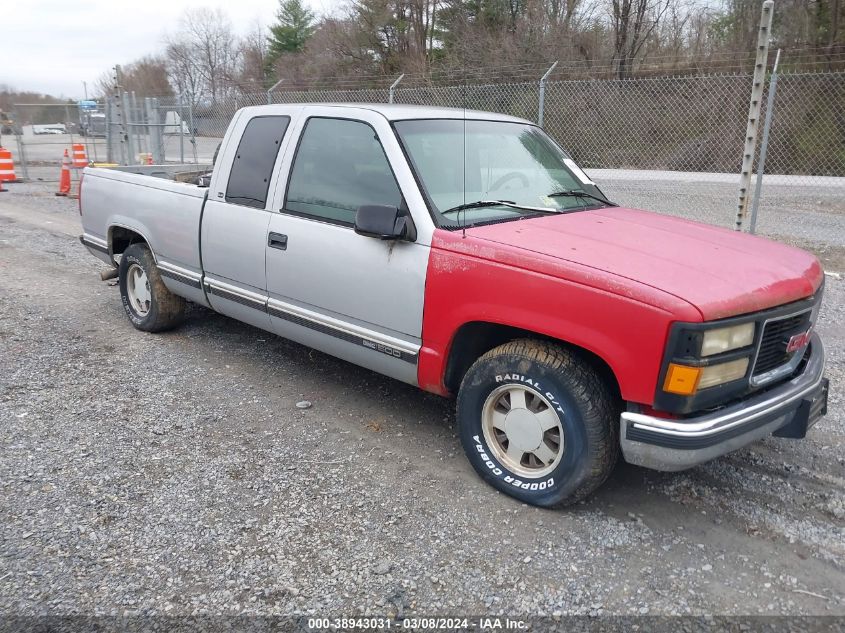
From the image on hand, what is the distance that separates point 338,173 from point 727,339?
7.87 ft

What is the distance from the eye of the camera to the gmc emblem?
10.4ft

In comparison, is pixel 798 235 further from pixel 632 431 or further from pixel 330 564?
pixel 330 564

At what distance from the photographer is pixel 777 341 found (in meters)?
3.10

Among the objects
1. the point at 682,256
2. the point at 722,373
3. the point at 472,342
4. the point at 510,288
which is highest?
the point at 682,256

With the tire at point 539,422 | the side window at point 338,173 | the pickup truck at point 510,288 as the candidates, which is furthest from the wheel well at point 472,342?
the side window at point 338,173

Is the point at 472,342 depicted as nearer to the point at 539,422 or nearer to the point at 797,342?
the point at 539,422

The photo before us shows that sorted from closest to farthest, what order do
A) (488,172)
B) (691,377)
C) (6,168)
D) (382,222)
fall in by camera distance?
(691,377) < (382,222) < (488,172) < (6,168)

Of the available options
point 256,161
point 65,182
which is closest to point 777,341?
point 256,161

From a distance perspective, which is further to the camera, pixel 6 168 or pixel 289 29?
pixel 289 29

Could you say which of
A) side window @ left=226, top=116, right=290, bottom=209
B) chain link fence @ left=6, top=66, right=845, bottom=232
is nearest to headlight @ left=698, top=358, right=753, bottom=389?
side window @ left=226, top=116, right=290, bottom=209

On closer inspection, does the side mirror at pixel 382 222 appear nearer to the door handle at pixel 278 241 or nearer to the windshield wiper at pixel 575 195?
the door handle at pixel 278 241

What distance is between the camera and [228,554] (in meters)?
2.93

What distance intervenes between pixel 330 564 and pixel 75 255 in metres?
7.75

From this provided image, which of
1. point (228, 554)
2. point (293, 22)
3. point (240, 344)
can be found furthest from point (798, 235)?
point (293, 22)
